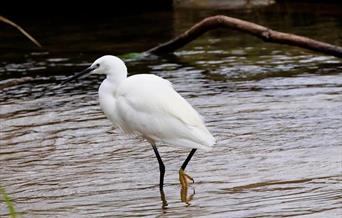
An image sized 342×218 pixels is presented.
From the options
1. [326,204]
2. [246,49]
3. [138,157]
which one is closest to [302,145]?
[138,157]

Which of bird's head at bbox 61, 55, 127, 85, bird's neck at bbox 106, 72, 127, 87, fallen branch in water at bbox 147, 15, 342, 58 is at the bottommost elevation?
fallen branch in water at bbox 147, 15, 342, 58

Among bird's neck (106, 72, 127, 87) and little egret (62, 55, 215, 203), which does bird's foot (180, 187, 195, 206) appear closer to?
little egret (62, 55, 215, 203)

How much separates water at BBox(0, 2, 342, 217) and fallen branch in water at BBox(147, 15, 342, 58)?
0.90 feet

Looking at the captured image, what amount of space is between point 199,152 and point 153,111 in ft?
4.63

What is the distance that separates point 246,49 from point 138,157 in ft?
19.9

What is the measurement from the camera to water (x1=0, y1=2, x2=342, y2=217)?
6.15m

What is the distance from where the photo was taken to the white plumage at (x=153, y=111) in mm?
6336

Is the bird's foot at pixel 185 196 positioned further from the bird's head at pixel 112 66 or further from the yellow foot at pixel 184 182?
the bird's head at pixel 112 66

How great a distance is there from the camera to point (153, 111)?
6391 millimetres

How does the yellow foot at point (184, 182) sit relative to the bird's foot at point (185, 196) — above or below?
above

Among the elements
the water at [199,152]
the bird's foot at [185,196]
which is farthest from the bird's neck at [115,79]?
the bird's foot at [185,196]

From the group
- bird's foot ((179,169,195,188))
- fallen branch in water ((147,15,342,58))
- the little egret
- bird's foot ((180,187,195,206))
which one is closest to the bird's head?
the little egret

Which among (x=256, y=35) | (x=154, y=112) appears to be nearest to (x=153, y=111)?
(x=154, y=112)

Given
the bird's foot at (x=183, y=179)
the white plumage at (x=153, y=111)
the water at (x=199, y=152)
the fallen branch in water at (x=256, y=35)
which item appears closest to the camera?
the water at (x=199, y=152)
